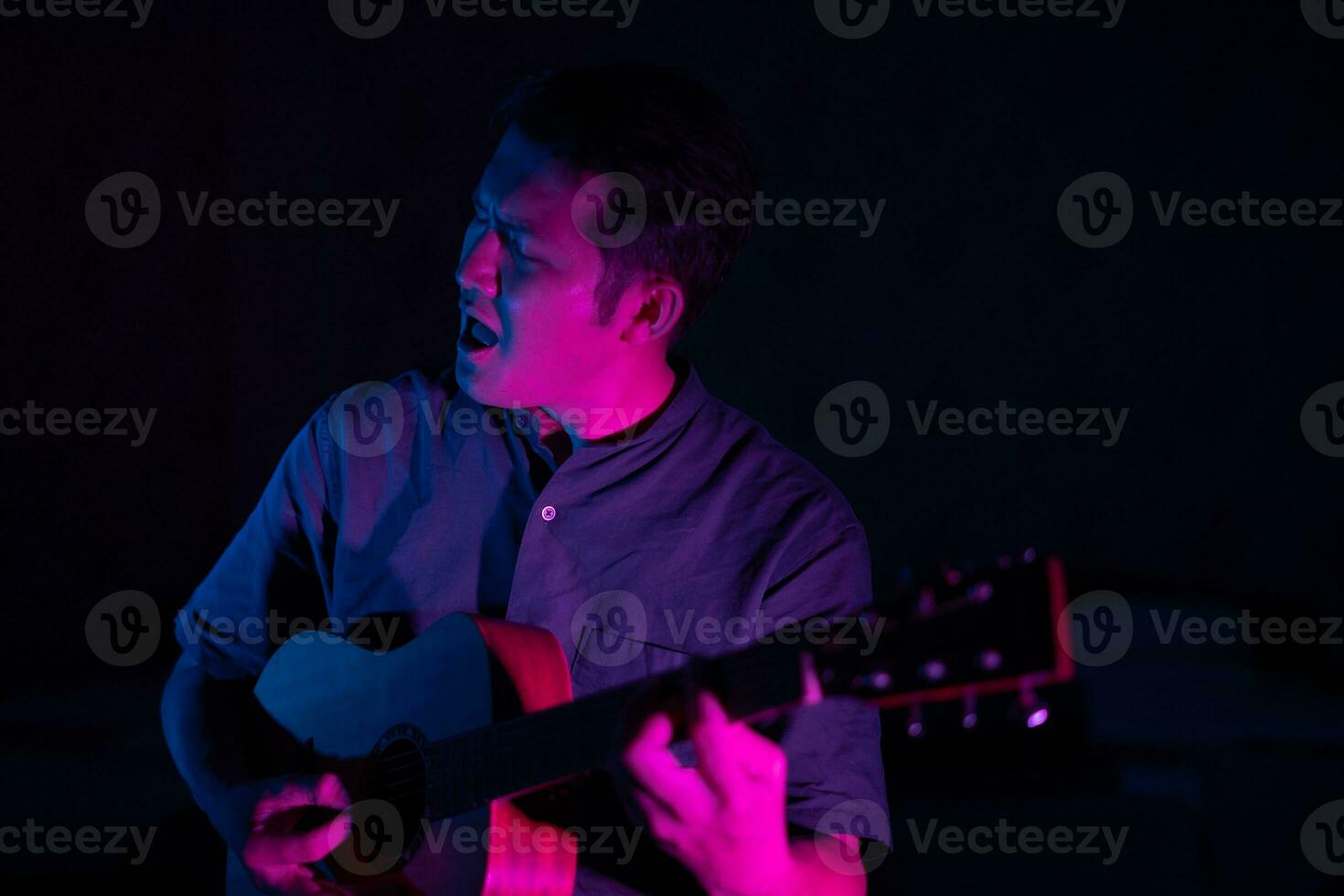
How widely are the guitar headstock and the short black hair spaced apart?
0.78 m

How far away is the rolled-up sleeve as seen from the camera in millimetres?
1989

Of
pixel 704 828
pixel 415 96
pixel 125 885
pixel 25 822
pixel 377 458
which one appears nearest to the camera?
pixel 704 828

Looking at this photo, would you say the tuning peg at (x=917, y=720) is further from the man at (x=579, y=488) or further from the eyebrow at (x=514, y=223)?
the eyebrow at (x=514, y=223)

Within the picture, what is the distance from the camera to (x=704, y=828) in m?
1.38

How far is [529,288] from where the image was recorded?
1747 mm

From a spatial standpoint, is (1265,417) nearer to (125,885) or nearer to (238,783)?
(238,783)

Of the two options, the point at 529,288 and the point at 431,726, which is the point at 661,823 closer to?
the point at 431,726

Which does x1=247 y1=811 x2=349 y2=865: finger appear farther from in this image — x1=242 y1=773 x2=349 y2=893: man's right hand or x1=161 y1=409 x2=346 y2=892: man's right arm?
x1=161 y1=409 x2=346 y2=892: man's right arm

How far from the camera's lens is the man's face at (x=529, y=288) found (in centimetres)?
175

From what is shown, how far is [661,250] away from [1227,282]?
2018 mm

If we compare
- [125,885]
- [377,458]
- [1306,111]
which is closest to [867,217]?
[1306,111]

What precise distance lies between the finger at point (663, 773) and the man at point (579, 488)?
256mm

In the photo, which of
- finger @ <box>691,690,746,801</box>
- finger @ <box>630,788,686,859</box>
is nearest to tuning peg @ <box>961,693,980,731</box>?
finger @ <box>691,690,746,801</box>

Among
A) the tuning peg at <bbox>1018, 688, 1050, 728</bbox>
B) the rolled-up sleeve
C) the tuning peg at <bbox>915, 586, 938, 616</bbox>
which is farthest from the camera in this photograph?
the rolled-up sleeve
